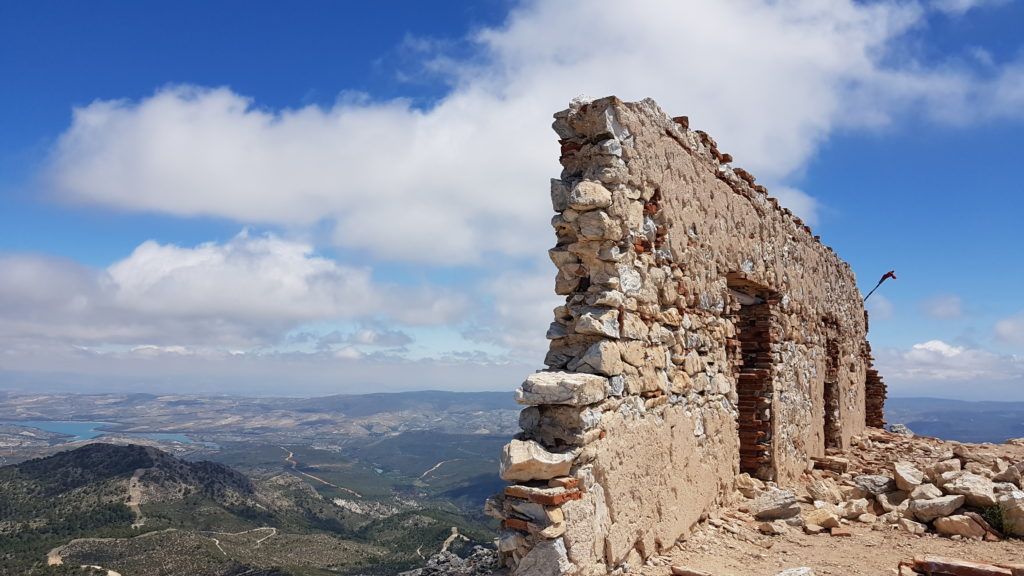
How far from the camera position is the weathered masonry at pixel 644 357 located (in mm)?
3994

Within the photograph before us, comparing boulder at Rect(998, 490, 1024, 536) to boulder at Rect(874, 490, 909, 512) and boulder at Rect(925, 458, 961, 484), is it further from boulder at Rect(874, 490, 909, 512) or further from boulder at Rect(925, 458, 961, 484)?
boulder at Rect(925, 458, 961, 484)

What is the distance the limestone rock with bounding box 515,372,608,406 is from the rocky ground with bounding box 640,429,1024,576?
155cm

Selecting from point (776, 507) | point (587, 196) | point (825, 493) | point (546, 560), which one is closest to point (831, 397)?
point (825, 493)

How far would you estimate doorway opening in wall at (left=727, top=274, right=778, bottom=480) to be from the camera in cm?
711

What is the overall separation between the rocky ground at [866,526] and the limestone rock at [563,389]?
1.55m

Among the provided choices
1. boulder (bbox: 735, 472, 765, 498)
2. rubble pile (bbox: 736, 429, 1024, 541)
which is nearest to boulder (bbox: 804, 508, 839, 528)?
rubble pile (bbox: 736, 429, 1024, 541)

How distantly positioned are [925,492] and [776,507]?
5.51 ft

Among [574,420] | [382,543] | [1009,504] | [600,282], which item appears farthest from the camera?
[382,543]

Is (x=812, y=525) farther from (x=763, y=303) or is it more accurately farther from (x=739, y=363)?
(x=763, y=303)

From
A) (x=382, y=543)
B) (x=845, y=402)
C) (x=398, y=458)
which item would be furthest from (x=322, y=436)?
(x=845, y=402)

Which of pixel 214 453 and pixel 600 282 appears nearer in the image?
pixel 600 282

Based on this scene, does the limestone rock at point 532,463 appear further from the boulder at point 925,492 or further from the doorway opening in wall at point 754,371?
the boulder at point 925,492

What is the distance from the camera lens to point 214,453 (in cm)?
12462

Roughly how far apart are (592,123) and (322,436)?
622ft
